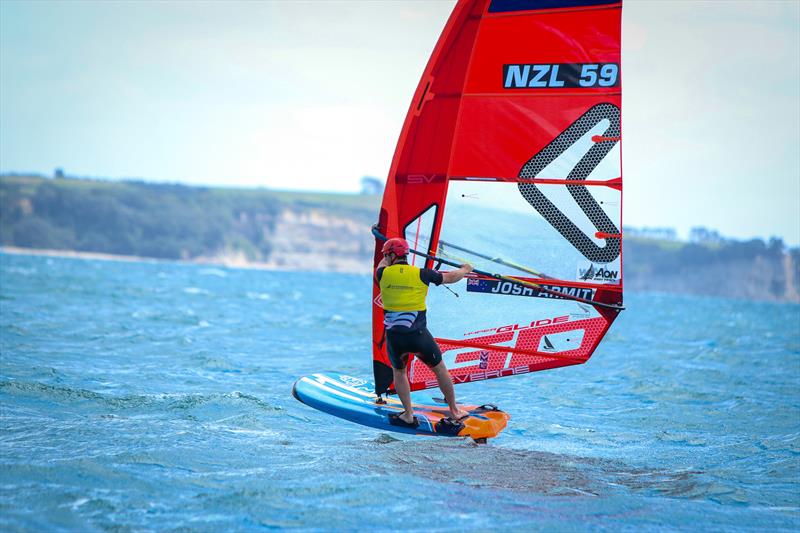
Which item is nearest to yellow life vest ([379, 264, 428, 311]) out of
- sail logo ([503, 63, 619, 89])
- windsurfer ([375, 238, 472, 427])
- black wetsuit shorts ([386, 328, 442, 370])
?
windsurfer ([375, 238, 472, 427])

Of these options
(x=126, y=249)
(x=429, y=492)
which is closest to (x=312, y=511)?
(x=429, y=492)

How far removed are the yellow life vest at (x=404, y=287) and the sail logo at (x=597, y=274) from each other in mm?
1498

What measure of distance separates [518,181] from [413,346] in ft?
5.87

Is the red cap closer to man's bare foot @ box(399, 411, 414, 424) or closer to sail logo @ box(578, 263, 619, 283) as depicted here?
man's bare foot @ box(399, 411, 414, 424)

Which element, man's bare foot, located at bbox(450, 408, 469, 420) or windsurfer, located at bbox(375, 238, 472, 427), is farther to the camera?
man's bare foot, located at bbox(450, 408, 469, 420)

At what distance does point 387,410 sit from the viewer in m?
7.73

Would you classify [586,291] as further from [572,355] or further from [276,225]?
Answer: [276,225]

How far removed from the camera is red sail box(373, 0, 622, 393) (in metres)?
7.48

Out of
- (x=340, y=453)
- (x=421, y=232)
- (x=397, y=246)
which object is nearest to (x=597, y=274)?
(x=421, y=232)

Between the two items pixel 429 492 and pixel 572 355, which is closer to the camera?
pixel 429 492

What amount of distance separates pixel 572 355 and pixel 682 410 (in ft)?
14.3

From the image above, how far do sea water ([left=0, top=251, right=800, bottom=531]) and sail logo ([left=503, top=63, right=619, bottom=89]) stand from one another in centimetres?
322

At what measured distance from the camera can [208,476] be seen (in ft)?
20.5

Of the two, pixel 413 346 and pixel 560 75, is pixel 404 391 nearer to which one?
pixel 413 346
